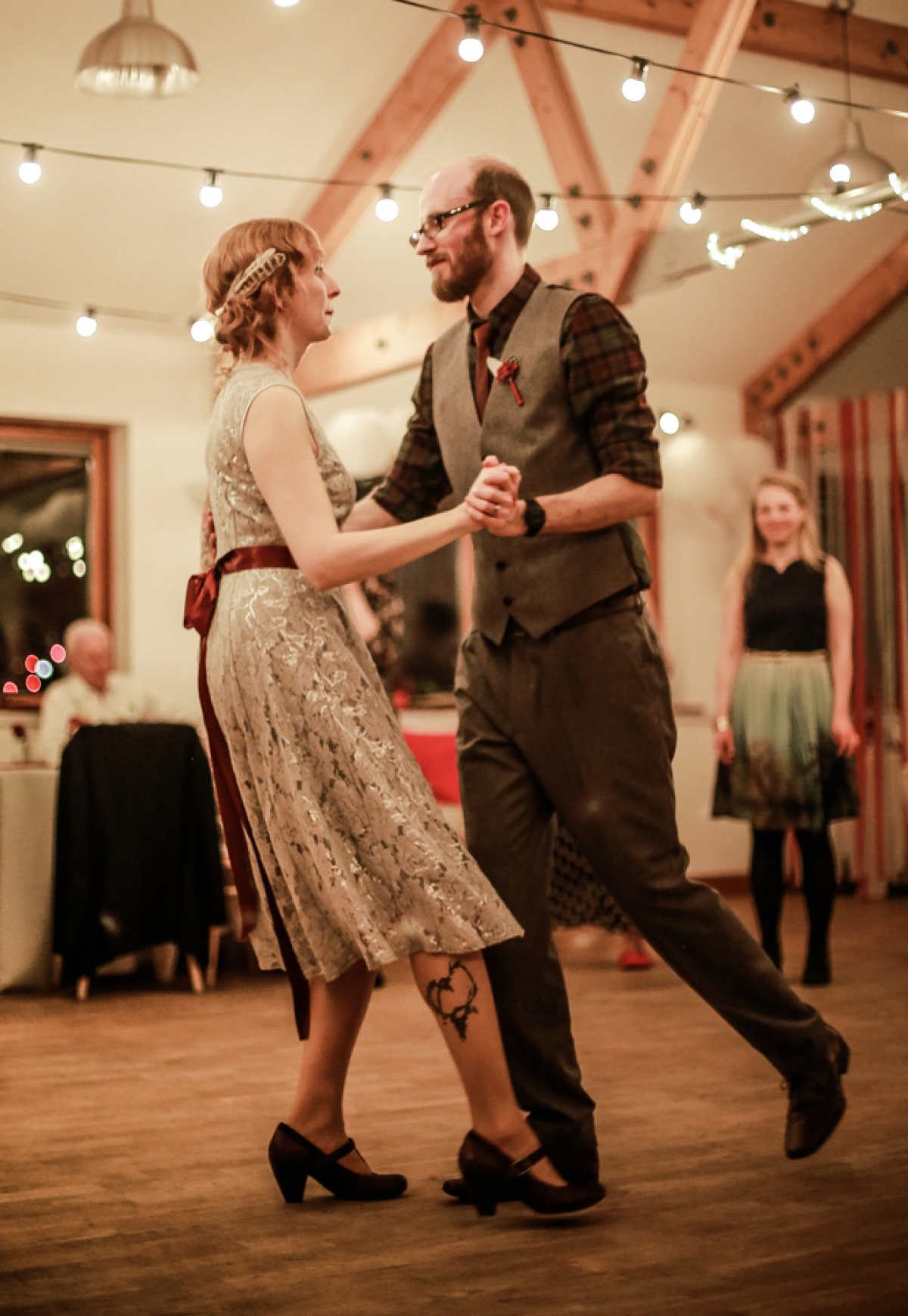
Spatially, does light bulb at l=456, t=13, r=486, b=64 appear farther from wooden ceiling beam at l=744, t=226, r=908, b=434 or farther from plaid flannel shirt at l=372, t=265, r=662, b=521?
wooden ceiling beam at l=744, t=226, r=908, b=434

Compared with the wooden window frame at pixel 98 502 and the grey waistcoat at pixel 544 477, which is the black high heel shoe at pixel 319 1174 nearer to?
the grey waistcoat at pixel 544 477

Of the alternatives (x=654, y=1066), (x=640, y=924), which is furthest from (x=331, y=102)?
(x=640, y=924)

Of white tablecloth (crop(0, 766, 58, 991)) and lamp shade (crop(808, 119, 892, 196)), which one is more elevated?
lamp shade (crop(808, 119, 892, 196))

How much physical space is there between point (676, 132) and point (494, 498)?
392cm

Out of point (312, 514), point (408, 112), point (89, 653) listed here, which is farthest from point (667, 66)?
point (312, 514)

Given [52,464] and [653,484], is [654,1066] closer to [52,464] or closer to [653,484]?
[653,484]

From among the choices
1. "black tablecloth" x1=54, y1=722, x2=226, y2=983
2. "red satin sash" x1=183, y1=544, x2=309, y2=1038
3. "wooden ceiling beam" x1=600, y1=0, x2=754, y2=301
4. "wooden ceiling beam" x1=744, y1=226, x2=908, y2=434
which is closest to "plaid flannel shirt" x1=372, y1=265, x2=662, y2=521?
"red satin sash" x1=183, y1=544, x2=309, y2=1038

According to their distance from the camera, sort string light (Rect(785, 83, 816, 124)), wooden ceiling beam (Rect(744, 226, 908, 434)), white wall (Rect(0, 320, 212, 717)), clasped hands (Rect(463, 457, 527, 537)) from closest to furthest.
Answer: clasped hands (Rect(463, 457, 527, 537)) < string light (Rect(785, 83, 816, 124)) < white wall (Rect(0, 320, 212, 717)) < wooden ceiling beam (Rect(744, 226, 908, 434))

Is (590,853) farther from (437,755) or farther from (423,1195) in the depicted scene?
(437,755)

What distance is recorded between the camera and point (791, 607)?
171 inches

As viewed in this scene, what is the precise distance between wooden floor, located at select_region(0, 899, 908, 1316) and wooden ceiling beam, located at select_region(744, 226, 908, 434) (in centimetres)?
452

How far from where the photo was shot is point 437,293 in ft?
7.03

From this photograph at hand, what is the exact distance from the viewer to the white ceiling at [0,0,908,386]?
18.2ft

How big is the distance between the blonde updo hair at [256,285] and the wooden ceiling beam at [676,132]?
3.41 m
